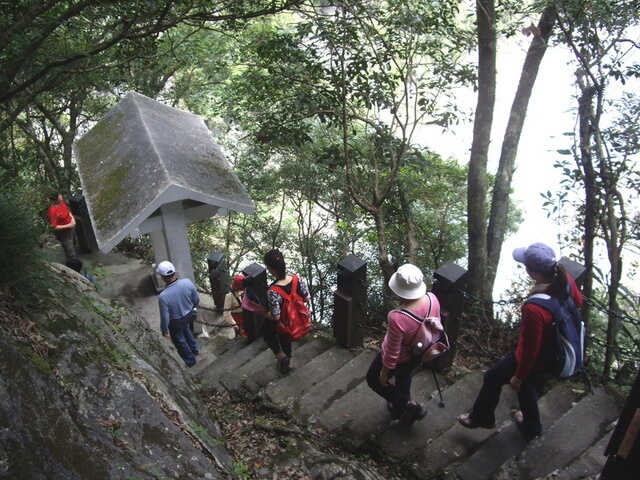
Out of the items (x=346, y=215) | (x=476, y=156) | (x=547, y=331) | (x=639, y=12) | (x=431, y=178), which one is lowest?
(x=346, y=215)

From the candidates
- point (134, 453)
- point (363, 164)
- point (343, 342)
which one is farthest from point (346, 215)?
point (134, 453)

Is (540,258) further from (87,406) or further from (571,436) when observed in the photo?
(87,406)

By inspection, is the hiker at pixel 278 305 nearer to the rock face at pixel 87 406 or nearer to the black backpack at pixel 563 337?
the rock face at pixel 87 406

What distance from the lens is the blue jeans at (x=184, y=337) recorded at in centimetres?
643

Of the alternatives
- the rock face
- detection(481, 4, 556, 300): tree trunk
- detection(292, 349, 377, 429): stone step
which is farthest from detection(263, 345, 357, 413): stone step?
detection(481, 4, 556, 300): tree trunk

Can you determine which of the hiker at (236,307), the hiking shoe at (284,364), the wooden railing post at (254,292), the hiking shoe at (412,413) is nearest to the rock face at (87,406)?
the wooden railing post at (254,292)

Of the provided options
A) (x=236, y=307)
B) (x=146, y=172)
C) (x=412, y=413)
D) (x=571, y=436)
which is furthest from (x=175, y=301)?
(x=571, y=436)

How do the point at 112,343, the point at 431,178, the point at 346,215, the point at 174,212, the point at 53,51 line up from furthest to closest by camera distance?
the point at 346,215
the point at 431,178
the point at 53,51
the point at 174,212
the point at 112,343

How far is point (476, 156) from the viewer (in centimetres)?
801

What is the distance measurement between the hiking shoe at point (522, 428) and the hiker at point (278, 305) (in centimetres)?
221

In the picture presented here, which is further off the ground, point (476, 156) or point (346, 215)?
point (476, 156)

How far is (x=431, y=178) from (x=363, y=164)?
1378 millimetres

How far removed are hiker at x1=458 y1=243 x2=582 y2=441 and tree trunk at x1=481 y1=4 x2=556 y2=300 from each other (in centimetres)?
494

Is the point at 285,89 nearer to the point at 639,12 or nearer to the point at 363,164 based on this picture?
the point at 363,164
